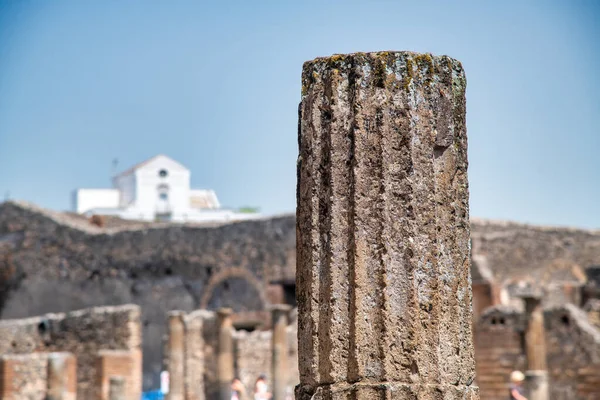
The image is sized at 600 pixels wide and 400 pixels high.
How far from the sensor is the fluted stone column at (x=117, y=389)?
17.6m

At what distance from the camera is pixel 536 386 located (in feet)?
58.6

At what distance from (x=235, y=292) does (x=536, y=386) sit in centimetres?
1442

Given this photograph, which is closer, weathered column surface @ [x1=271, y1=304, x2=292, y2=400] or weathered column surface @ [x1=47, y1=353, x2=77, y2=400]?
weathered column surface @ [x1=47, y1=353, x2=77, y2=400]

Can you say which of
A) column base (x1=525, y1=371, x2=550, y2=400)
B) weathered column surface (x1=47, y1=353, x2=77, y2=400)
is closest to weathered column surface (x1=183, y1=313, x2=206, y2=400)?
weathered column surface (x1=47, y1=353, x2=77, y2=400)

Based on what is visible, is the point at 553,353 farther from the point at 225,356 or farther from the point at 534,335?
the point at 225,356

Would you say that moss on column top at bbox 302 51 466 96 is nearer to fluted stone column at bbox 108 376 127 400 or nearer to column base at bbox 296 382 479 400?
column base at bbox 296 382 479 400

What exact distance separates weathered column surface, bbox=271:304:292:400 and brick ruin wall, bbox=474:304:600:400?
2.99 meters

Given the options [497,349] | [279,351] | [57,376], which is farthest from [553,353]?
[57,376]

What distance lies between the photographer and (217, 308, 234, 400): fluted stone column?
21.7m

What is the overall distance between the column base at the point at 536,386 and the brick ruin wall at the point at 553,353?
2584 millimetres

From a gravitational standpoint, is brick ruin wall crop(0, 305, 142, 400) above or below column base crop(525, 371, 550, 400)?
above

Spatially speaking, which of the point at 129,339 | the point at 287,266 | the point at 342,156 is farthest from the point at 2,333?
the point at 342,156

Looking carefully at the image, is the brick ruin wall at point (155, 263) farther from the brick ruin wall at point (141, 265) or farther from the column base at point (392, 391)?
the column base at point (392, 391)

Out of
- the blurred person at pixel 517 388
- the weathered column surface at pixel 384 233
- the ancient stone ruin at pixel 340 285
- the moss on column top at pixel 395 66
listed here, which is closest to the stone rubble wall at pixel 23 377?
the ancient stone ruin at pixel 340 285
